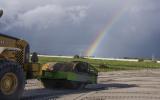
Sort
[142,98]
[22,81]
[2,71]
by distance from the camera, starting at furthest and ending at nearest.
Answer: [142,98]
[22,81]
[2,71]

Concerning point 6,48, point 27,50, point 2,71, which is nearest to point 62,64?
point 27,50

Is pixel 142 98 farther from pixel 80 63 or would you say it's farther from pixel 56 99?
pixel 80 63

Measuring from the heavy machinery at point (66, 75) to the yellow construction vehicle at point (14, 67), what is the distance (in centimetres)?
291

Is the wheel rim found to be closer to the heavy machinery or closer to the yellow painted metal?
the yellow painted metal

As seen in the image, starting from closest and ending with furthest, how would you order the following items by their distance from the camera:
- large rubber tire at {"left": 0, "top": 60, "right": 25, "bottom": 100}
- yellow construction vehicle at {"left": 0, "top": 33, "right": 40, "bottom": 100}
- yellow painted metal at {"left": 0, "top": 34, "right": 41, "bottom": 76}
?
large rubber tire at {"left": 0, "top": 60, "right": 25, "bottom": 100}, yellow construction vehicle at {"left": 0, "top": 33, "right": 40, "bottom": 100}, yellow painted metal at {"left": 0, "top": 34, "right": 41, "bottom": 76}

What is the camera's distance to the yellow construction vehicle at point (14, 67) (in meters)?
13.0

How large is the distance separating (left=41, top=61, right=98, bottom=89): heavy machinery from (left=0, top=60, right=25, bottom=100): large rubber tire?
5.12 metres

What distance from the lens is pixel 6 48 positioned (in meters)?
14.2

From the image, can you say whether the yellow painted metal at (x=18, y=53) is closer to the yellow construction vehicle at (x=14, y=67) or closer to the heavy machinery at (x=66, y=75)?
the yellow construction vehicle at (x=14, y=67)

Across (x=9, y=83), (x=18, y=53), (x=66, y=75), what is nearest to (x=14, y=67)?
(x=9, y=83)

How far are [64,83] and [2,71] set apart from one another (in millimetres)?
7588

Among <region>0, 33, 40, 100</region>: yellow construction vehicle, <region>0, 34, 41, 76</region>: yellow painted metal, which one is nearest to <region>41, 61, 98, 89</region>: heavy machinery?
<region>0, 34, 41, 76</region>: yellow painted metal

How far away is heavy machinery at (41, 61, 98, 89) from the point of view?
64.5 feet

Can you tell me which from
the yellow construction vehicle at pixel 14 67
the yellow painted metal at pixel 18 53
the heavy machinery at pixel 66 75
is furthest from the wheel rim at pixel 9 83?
the heavy machinery at pixel 66 75
